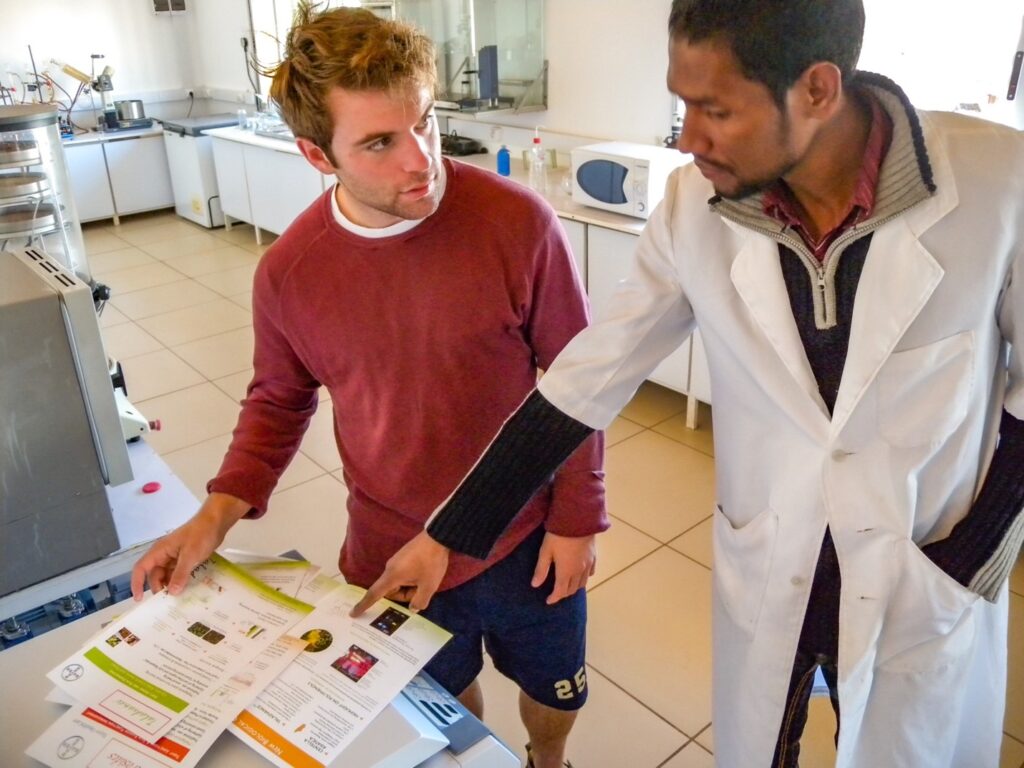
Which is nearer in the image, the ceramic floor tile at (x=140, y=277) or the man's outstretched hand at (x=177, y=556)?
the man's outstretched hand at (x=177, y=556)

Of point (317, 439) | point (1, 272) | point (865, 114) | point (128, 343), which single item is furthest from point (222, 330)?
point (865, 114)

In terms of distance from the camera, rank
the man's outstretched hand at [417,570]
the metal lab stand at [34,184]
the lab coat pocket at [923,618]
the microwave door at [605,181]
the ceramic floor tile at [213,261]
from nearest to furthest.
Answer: the lab coat pocket at [923,618] → the man's outstretched hand at [417,570] → the metal lab stand at [34,184] → the microwave door at [605,181] → the ceramic floor tile at [213,261]

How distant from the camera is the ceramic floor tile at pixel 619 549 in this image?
7.83 feet

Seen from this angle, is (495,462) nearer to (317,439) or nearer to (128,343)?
(317,439)

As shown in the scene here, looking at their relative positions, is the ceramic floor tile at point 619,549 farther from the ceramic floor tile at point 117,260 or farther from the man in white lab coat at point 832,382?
the ceramic floor tile at point 117,260

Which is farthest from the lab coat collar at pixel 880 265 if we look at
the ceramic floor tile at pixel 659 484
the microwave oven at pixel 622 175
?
the microwave oven at pixel 622 175

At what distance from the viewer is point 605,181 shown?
306 cm

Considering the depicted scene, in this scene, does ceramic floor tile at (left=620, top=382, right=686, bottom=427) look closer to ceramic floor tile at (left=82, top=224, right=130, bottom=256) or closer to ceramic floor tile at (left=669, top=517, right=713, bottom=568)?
ceramic floor tile at (left=669, top=517, right=713, bottom=568)

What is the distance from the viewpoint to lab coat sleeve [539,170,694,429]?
3.41 ft

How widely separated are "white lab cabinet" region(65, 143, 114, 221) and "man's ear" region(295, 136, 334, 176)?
5.13 meters

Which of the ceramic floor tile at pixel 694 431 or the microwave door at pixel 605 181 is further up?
the microwave door at pixel 605 181

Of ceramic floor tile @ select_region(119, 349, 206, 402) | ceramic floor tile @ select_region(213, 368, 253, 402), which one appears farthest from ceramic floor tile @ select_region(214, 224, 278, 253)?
ceramic floor tile @ select_region(213, 368, 253, 402)

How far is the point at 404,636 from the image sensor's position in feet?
3.12

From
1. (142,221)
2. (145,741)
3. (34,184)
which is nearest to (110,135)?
(142,221)
